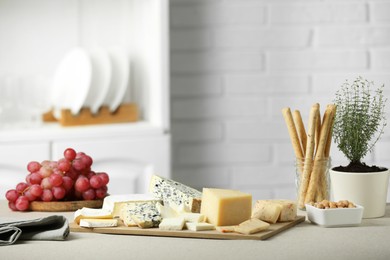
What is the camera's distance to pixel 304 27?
11.1 feet

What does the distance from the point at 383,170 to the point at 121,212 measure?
0.62 m

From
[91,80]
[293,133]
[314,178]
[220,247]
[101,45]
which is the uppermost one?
[101,45]

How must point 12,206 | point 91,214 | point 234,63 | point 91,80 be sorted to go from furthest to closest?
1. point 234,63
2. point 91,80
3. point 12,206
4. point 91,214

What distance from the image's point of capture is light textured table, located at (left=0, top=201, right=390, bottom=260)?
1.45m

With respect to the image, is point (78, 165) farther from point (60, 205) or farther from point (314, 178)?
point (314, 178)

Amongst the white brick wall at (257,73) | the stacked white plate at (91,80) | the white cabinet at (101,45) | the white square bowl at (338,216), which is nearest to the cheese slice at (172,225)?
the white square bowl at (338,216)

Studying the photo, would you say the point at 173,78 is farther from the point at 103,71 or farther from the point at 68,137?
the point at 68,137

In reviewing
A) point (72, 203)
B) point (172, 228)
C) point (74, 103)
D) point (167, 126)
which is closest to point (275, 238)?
point (172, 228)

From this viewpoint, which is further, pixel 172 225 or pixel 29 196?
pixel 29 196

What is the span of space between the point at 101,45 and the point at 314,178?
5.98 ft

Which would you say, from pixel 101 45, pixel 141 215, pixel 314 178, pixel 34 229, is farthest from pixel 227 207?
pixel 101 45

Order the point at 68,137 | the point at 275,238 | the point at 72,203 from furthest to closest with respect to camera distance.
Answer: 1. the point at 68,137
2. the point at 72,203
3. the point at 275,238

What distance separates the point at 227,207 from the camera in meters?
1.63

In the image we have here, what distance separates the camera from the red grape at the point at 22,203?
1.90 metres
